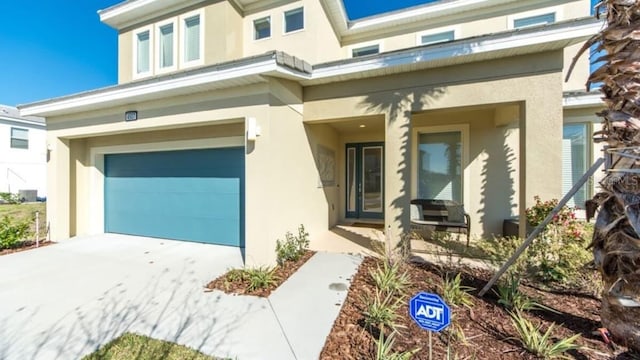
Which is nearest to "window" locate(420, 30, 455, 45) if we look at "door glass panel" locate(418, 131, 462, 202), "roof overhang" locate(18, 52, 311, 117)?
"door glass panel" locate(418, 131, 462, 202)

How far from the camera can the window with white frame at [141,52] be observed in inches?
360

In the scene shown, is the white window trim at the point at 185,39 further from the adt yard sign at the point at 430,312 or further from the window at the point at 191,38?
the adt yard sign at the point at 430,312

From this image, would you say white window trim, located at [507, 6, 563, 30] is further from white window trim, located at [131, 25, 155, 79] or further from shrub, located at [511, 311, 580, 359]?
white window trim, located at [131, 25, 155, 79]

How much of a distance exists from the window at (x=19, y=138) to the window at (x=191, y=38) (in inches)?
732

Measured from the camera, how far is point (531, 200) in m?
5.05

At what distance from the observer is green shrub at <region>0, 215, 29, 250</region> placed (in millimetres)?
6691

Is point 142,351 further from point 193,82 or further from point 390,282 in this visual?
point 193,82

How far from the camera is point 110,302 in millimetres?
3998

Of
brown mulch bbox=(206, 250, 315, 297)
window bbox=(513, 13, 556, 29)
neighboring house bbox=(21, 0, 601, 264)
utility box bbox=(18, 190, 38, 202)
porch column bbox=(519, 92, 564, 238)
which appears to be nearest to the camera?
brown mulch bbox=(206, 250, 315, 297)

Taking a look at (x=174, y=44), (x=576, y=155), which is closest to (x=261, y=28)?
(x=174, y=44)

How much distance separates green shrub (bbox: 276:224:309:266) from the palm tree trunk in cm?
463

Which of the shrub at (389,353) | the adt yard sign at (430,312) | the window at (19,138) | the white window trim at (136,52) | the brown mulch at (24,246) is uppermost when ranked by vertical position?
the white window trim at (136,52)

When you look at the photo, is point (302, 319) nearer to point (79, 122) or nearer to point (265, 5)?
point (79, 122)

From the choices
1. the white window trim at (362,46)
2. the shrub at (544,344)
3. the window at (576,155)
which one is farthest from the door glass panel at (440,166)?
the shrub at (544,344)
